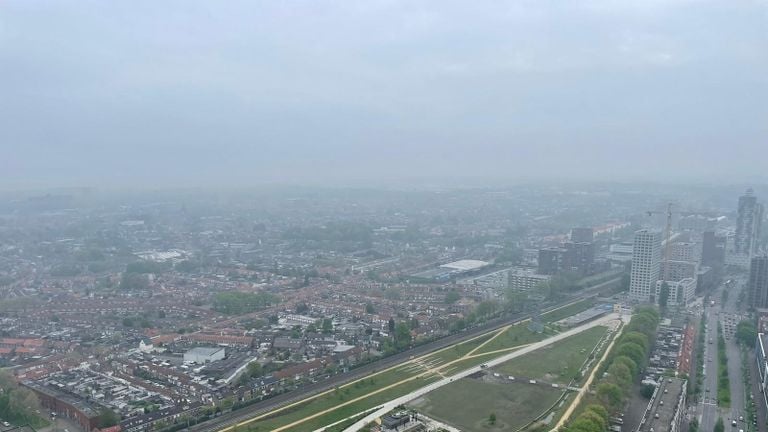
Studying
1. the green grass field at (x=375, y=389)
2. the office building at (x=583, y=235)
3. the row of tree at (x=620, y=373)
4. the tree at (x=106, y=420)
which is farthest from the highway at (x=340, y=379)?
the office building at (x=583, y=235)

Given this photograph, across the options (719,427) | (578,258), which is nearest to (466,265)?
(578,258)

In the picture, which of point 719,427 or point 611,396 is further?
point 611,396

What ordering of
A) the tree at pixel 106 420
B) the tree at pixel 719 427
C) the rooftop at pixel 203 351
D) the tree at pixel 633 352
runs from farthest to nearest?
the rooftop at pixel 203 351 < the tree at pixel 633 352 < the tree at pixel 106 420 < the tree at pixel 719 427

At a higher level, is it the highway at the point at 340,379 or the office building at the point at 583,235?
the office building at the point at 583,235

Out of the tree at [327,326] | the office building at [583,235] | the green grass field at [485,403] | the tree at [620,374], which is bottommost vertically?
the tree at [327,326]

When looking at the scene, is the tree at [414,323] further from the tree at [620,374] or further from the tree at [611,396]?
the tree at [611,396]

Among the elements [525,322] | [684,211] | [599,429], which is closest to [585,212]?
[684,211]

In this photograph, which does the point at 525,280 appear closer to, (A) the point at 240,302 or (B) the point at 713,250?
(B) the point at 713,250
